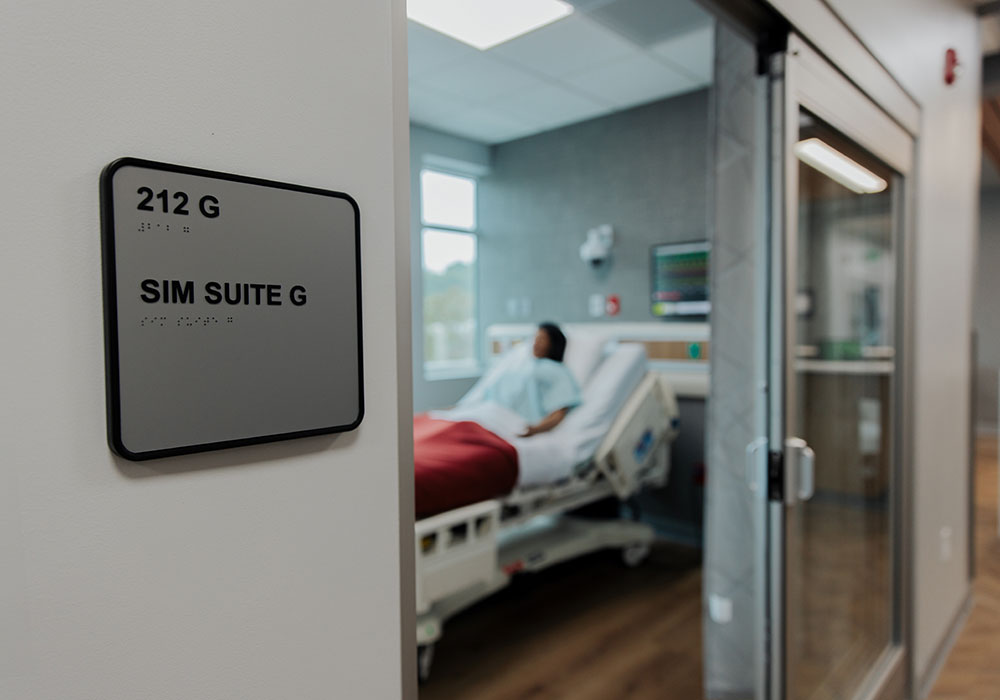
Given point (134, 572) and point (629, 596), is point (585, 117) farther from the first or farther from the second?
point (134, 572)

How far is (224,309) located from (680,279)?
3.45 m

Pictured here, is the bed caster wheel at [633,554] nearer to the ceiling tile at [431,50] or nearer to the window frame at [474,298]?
the window frame at [474,298]

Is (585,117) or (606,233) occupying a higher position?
(585,117)

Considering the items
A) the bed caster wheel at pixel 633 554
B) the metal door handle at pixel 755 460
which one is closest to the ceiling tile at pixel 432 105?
the bed caster wheel at pixel 633 554

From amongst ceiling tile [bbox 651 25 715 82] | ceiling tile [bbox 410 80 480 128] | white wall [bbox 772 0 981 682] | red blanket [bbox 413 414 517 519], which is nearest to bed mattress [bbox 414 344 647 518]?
red blanket [bbox 413 414 517 519]

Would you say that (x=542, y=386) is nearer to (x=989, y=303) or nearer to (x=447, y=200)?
(x=447, y=200)

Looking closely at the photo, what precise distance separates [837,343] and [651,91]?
7.39 feet

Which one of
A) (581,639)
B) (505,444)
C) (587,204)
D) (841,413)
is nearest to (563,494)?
(505,444)

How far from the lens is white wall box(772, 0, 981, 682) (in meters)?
2.20

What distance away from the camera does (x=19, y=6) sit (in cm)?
46

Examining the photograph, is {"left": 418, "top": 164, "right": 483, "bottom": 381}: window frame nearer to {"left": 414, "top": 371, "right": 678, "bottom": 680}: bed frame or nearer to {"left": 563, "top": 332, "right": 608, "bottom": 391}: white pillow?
{"left": 563, "top": 332, "right": 608, "bottom": 391}: white pillow

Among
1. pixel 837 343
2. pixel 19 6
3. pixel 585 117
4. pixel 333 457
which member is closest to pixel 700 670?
pixel 837 343

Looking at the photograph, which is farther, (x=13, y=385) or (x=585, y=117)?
(x=585, y=117)

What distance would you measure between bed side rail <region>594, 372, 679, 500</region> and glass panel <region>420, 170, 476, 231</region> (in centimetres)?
194
